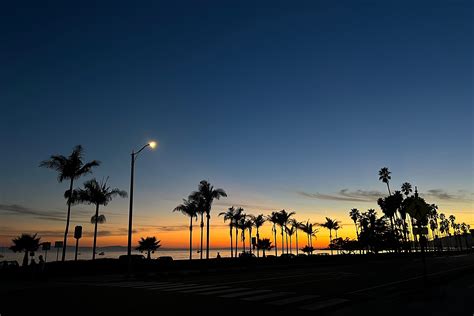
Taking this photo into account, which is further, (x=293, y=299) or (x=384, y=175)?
(x=384, y=175)

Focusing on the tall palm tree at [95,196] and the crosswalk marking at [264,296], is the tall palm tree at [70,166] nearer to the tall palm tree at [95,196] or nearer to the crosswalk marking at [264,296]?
the tall palm tree at [95,196]

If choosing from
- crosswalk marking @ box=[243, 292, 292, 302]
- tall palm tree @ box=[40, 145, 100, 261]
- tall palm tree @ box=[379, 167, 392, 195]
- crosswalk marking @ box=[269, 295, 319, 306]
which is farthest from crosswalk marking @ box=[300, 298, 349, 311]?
tall palm tree @ box=[379, 167, 392, 195]

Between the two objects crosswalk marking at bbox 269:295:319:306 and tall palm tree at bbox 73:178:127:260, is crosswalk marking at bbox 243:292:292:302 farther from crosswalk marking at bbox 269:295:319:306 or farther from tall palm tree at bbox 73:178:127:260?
tall palm tree at bbox 73:178:127:260

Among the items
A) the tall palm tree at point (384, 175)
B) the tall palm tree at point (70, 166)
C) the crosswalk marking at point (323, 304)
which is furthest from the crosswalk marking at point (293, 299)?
the tall palm tree at point (384, 175)

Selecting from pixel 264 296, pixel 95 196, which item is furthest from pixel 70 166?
pixel 264 296

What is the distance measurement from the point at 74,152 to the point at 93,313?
100 feet

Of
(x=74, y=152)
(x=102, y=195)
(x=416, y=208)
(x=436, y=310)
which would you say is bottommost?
(x=436, y=310)

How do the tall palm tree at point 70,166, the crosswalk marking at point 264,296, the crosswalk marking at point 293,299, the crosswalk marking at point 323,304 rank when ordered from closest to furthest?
1. the crosswalk marking at point 323,304
2. the crosswalk marking at point 293,299
3. the crosswalk marking at point 264,296
4. the tall palm tree at point 70,166

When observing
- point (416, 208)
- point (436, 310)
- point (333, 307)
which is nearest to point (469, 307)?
point (436, 310)

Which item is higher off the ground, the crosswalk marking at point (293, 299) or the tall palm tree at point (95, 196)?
the tall palm tree at point (95, 196)

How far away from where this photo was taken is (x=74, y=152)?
36.7 meters

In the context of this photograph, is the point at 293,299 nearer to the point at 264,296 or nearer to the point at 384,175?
the point at 264,296

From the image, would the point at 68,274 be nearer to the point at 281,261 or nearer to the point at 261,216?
the point at 281,261

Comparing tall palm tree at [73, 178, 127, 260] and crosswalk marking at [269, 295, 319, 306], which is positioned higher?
tall palm tree at [73, 178, 127, 260]
